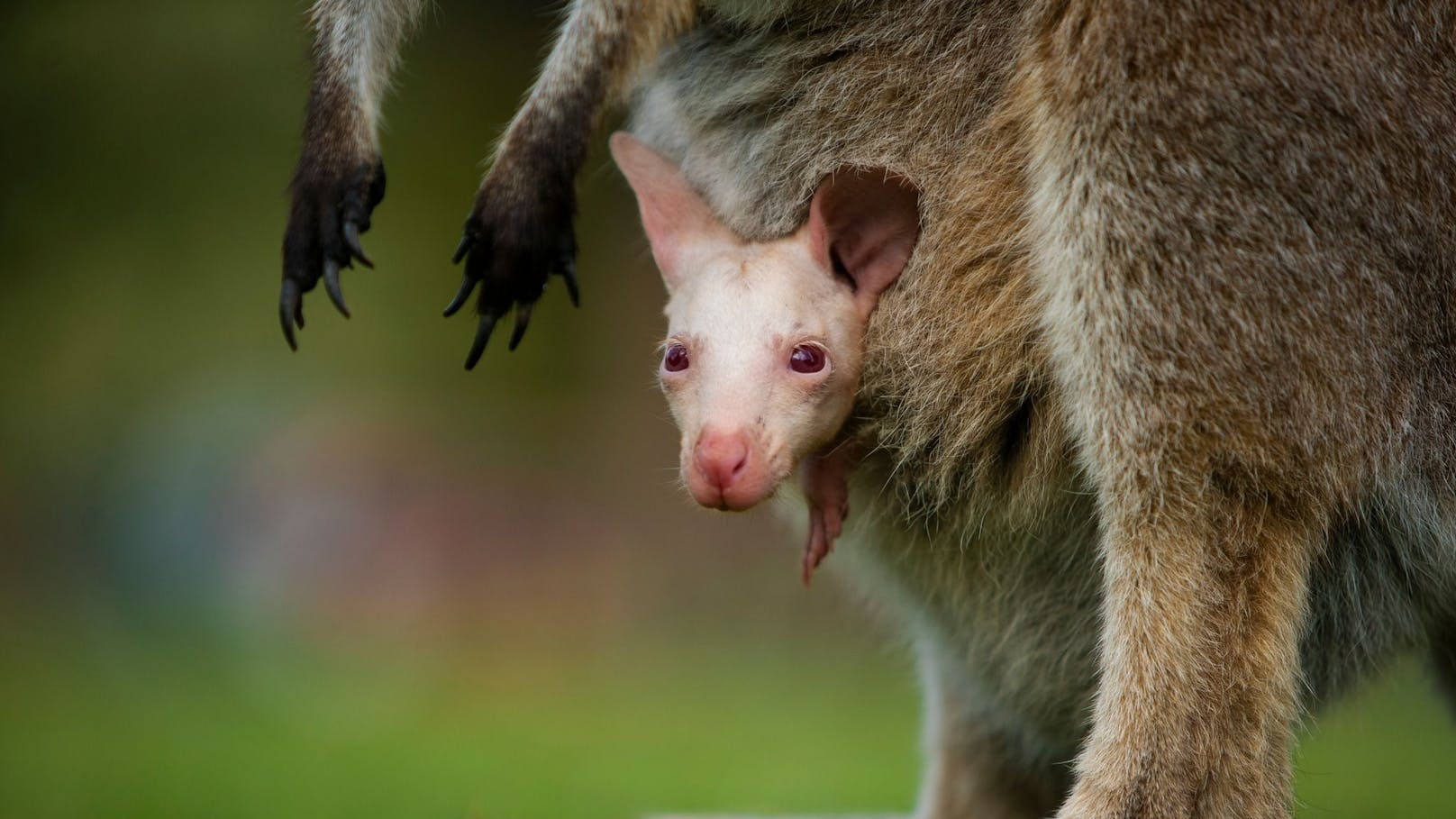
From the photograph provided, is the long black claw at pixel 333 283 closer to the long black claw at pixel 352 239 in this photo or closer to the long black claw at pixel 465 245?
the long black claw at pixel 352 239

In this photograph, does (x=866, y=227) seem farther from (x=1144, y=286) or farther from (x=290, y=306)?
(x=290, y=306)

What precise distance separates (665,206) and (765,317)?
46cm

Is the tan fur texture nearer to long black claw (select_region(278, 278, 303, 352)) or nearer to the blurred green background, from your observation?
long black claw (select_region(278, 278, 303, 352))

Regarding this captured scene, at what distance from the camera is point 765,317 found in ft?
9.60

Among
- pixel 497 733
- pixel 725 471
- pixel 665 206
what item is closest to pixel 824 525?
pixel 725 471

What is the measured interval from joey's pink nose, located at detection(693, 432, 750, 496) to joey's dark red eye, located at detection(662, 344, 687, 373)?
0.79 feet

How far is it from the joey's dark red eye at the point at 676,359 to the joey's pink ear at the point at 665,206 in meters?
0.25

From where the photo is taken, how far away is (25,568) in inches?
379

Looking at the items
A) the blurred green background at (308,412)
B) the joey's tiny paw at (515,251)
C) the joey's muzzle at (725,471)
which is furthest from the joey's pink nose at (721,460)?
the blurred green background at (308,412)

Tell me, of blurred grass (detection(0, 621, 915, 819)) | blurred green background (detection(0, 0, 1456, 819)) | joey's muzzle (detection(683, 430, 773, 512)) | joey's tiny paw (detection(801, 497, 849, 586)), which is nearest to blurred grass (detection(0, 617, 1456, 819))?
blurred grass (detection(0, 621, 915, 819))

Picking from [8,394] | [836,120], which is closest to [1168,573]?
[836,120]

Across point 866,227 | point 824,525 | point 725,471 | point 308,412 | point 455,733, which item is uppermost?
point 866,227

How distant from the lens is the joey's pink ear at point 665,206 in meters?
3.23

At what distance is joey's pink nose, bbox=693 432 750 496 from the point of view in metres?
2.71
